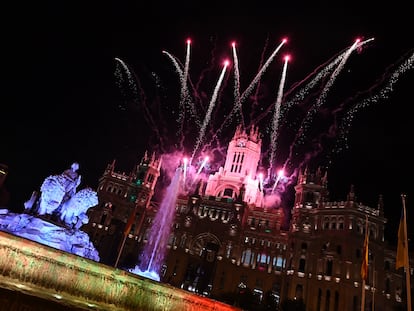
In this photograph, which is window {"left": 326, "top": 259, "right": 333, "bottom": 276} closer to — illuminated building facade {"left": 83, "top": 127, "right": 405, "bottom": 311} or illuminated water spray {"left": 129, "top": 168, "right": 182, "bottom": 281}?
illuminated building facade {"left": 83, "top": 127, "right": 405, "bottom": 311}

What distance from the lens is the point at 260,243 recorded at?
72.8 meters

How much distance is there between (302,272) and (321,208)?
42.5 feet

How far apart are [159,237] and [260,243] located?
21067 mm

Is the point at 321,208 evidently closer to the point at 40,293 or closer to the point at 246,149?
the point at 246,149

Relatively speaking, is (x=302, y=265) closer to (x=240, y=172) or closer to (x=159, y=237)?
(x=159, y=237)

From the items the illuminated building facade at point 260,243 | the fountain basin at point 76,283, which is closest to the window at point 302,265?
the illuminated building facade at point 260,243

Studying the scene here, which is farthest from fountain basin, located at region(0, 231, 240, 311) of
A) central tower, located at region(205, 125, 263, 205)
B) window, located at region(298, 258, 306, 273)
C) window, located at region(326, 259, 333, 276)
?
central tower, located at region(205, 125, 263, 205)

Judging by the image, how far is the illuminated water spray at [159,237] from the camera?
71750 mm

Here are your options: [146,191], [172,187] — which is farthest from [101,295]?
[172,187]

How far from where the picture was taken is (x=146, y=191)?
82562mm

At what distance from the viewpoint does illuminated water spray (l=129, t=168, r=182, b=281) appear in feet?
235

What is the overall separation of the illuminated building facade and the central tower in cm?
173

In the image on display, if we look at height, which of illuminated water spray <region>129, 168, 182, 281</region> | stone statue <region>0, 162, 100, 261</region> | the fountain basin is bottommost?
the fountain basin

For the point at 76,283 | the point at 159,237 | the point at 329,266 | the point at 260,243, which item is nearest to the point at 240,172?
the point at 260,243
